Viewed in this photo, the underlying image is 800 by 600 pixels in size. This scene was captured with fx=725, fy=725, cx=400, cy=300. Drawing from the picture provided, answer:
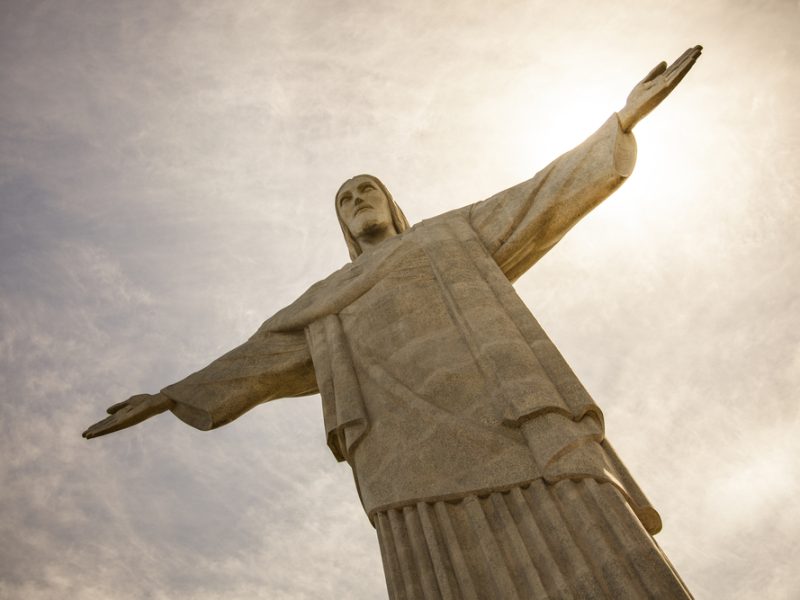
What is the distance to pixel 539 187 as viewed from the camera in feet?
25.5

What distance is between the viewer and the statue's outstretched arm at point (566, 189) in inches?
283

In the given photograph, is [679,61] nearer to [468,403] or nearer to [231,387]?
[468,403]

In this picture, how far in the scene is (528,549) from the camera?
472 cm

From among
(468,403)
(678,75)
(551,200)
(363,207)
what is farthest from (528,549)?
(363,207)

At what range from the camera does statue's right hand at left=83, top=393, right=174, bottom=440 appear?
7.81m

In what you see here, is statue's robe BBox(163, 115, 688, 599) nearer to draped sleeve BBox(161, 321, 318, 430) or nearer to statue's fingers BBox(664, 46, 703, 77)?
draped sleeve BBox(161, 321, 318, 430)

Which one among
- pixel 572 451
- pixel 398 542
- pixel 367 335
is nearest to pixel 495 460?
pixel 572 451

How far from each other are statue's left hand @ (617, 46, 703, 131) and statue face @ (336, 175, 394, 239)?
3.54m

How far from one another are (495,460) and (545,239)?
3.26 meters

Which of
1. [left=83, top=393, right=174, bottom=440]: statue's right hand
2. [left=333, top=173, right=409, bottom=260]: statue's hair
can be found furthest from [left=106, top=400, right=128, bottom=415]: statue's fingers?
[left=333, top=173, right=409, bottom=260]: statue's hair

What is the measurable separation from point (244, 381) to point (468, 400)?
10.6 feet

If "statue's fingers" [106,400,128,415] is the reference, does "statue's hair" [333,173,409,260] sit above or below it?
above

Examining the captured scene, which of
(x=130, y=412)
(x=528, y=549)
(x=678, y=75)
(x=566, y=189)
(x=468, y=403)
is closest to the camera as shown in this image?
(x=528, y=549)

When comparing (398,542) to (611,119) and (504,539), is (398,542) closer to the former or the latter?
(504,539)
